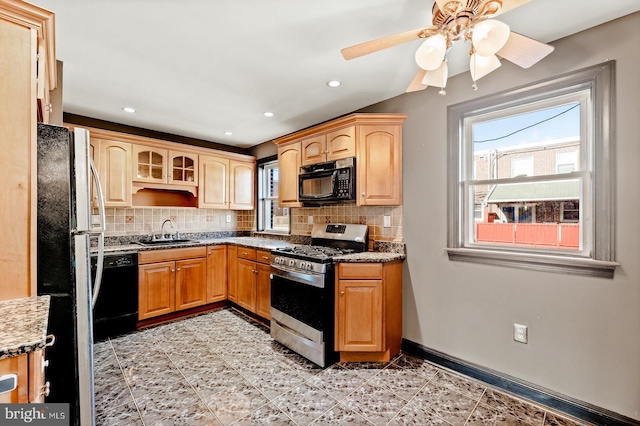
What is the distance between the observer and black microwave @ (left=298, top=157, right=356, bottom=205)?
2805mm

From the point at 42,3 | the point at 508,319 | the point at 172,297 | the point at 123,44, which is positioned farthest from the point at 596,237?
the point at 172,297

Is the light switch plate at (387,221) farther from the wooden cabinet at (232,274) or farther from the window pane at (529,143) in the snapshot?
the wooden cabinet at (232,274)

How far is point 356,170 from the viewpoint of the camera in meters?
2.80

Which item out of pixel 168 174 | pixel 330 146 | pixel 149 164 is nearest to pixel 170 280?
pixel 168 174

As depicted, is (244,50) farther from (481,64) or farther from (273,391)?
(273,391)

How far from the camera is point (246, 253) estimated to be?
358cm

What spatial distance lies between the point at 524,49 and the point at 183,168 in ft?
12.3

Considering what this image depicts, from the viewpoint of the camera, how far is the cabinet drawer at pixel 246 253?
11.3 ft

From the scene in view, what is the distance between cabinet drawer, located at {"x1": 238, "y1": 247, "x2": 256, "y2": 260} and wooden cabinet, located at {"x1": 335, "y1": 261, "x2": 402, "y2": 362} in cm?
135

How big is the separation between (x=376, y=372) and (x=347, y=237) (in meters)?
1.27

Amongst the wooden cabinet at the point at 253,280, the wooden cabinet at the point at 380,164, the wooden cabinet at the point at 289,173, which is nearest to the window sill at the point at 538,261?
the wooden cabinet at the point at 380,164

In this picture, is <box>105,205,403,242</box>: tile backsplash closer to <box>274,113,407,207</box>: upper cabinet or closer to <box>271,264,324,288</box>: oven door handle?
<box>274,113,407,207</box>: upper cabinet

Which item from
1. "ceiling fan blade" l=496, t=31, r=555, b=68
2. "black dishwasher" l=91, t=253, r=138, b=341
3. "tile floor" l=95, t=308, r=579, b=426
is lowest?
"tile floor" l=95, t=308, r=579, b=426

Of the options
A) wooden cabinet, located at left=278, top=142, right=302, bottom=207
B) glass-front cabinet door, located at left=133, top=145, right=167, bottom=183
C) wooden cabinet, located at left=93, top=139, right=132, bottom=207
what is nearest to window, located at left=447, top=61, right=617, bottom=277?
wooden cabinet, located at left=278, top=142, right=302, bottom=207
